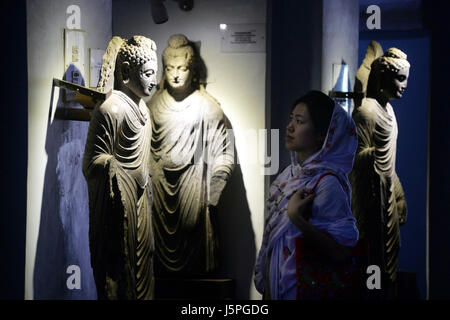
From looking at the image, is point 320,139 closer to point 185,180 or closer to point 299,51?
point 299,51

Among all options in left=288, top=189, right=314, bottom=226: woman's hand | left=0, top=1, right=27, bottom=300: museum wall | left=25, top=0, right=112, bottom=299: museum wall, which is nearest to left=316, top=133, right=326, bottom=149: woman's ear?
left=288, top=189, right=314, bottom=226: woman's hand

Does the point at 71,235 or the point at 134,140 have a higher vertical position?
the point at 134,140

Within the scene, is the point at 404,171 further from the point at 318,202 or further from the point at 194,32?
the point at 194,32

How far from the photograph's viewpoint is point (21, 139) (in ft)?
9.70

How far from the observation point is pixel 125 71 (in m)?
3.01

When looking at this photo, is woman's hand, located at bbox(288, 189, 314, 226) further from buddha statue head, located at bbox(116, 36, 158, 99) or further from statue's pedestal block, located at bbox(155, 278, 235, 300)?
buddha statue head, located at bbox(116, 36, 158, 99)

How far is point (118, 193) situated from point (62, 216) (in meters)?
0.43

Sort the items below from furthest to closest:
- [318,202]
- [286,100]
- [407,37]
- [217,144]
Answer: [217,144]
[407,37]
[286,100]
[318,202]

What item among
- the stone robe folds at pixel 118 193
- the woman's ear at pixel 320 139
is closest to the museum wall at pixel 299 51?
the woman's ear at pixel 320 139

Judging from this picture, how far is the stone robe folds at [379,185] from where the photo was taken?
9.81 ft

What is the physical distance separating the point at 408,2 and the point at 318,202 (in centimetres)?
117

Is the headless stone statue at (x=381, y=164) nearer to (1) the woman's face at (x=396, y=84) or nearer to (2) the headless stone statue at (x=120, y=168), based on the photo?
(1) the woman's face at (x=396, y=84)

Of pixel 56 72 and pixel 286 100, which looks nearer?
pixel 286 100
